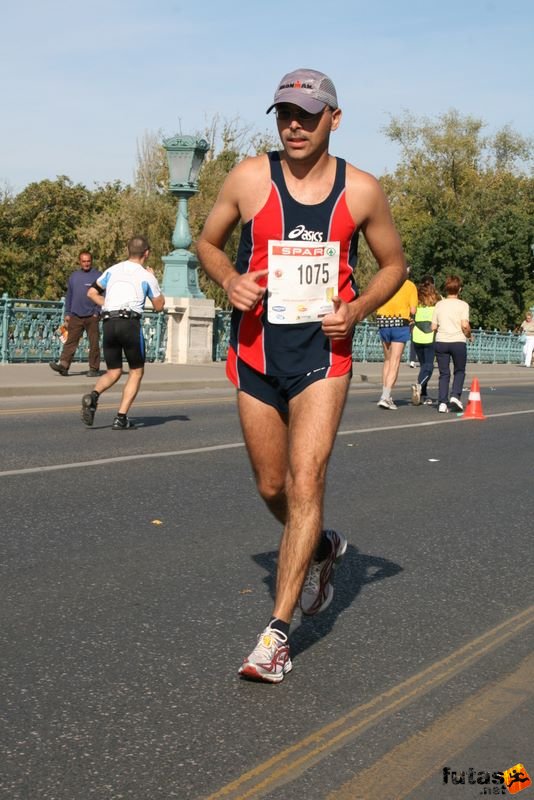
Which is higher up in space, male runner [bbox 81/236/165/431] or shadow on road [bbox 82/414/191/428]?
male runner [bbox 81/236/165/431]

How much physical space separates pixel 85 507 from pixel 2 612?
271cm

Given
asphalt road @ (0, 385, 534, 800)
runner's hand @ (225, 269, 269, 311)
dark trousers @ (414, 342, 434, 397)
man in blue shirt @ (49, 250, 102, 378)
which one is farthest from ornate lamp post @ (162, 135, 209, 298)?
runner's hand @ (225, 269, 269, 311)

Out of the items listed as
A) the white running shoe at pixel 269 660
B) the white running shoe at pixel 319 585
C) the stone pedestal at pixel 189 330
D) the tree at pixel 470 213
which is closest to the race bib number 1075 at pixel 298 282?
the white running shoe at pixel 319 585

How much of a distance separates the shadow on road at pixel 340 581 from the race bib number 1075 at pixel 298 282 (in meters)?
1.27

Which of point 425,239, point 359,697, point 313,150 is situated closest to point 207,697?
point 359,697

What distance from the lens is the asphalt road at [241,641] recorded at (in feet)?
11.5

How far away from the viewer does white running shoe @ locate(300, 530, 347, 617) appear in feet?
16.3

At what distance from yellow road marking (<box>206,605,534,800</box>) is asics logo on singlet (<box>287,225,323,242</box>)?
5.27 feet

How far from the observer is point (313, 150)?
4594mm

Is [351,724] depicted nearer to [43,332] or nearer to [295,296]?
[295,296]

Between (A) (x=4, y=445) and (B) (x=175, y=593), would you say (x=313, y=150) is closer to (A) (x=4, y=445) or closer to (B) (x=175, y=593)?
(B) (x=175, y=593)

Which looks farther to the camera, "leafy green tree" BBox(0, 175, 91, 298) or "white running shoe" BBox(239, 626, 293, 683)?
"leafy green tree" BBox(0, 175, 91, 298)

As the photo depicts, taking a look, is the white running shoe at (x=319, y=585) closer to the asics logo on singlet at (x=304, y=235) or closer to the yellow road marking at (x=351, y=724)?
the yellow road marking at (x=351, y=724)

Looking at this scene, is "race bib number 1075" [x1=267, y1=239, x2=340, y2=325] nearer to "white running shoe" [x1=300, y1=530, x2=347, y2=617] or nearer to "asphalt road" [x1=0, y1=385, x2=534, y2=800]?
"white running shoe" [x1=300, y1=530, x2=347, y2=617]
